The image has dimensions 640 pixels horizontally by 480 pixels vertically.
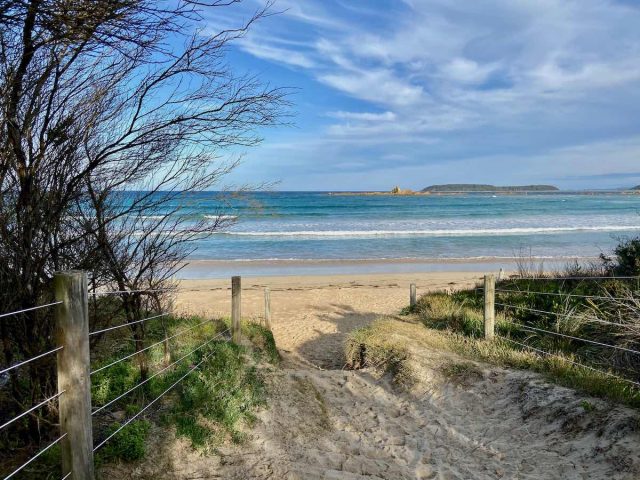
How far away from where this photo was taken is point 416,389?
658cm

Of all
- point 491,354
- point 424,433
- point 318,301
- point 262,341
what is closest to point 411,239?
point 318,301

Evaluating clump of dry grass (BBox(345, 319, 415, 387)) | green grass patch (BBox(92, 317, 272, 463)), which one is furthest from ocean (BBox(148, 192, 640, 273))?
green grass patch (BBox(92, 317, 272, 463))

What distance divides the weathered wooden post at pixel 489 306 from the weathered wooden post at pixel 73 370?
20.6 ft

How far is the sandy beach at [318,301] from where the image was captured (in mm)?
10242

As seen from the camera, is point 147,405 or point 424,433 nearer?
point 147,405

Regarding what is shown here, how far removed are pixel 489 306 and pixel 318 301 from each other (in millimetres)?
6729

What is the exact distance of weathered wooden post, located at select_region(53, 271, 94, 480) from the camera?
2.96 m

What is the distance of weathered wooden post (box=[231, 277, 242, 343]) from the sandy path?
3.94 feet

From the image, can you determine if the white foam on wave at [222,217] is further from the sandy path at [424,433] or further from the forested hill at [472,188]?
the forested hill at [472,188]

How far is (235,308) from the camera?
7.32m

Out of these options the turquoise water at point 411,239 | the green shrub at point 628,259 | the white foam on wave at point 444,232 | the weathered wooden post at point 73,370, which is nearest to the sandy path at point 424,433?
the weathered wooden post at point 73,370

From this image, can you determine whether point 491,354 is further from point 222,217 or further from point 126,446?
point 126,446

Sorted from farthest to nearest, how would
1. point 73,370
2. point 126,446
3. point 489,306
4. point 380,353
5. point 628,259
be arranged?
point 628,259 < point 489,306 < point 380,353 < point 126,446 < point 73,370

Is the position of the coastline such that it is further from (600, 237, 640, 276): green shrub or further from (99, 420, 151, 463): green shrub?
(99, 420, 151, 463): green shrub
